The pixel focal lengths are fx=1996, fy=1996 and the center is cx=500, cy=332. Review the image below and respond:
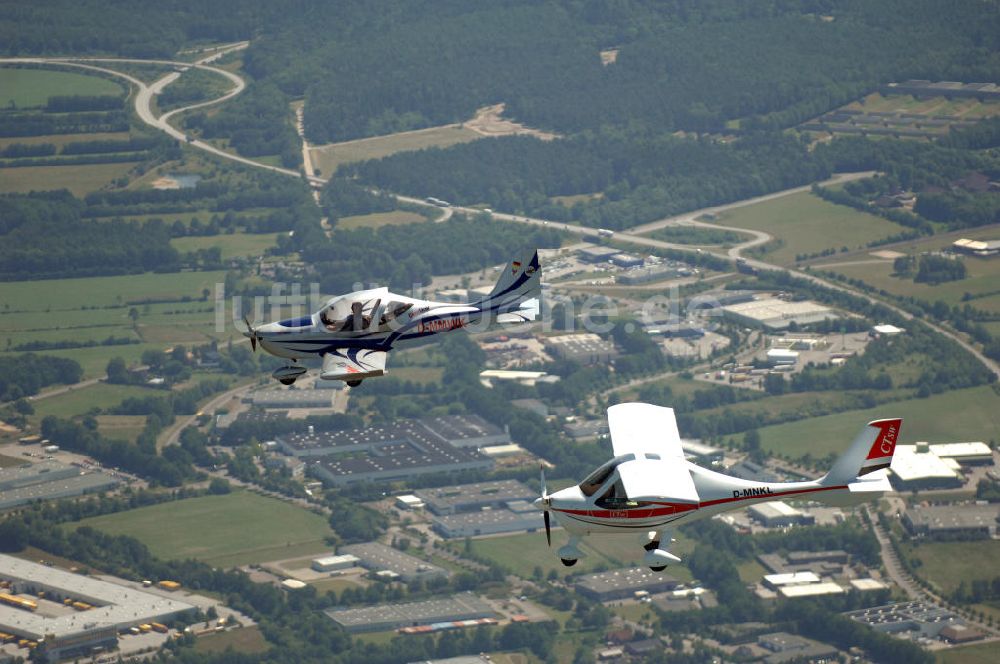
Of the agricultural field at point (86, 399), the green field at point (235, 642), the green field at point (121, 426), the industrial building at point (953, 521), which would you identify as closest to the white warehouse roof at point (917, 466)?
the industrial building at point (953, 521)

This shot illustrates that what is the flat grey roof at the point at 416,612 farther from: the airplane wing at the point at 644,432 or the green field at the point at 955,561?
the airplane wing at the point at 644,432

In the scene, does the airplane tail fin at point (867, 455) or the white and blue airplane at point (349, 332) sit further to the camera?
the white and blue airplane at point (349, 332)

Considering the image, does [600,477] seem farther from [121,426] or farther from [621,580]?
[121,426]

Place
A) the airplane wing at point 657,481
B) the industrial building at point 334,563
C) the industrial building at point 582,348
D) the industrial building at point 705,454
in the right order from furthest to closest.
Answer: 1. the industrial building at point 582,348
2. the industrial building at point 705,454
3. the industrial building at point 334,563
4. the airplane wing at point 657,481

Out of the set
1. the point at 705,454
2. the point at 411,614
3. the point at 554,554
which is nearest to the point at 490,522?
the point at 554,554

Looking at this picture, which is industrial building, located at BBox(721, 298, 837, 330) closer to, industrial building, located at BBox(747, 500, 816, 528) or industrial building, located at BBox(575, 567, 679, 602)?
industrial building, located at BBox(747, 500, 816, 528)

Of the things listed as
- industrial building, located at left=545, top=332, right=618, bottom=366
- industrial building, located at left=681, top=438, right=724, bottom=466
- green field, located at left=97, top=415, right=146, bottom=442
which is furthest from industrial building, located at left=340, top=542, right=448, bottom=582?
industrial building, located at left=545, top=332, right=618, bottom=366
